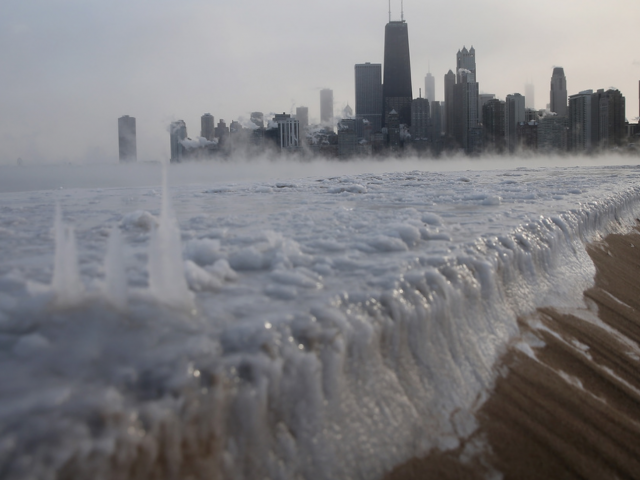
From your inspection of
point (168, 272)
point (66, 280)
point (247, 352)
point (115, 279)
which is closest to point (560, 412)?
point (247, 352)

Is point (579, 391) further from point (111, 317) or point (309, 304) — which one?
point (111, 317)

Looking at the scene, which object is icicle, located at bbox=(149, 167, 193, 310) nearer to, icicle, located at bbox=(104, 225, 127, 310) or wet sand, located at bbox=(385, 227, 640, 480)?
icicle, located at bbox=(104, 225, 127, 310)

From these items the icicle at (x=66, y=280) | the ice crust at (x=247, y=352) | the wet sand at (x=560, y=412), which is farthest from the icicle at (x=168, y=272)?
the wet sand at (x=560, y=412)

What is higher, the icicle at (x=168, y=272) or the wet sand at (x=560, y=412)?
the icicle at (x=168, y=272)

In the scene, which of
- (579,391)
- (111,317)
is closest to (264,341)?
(111,317)

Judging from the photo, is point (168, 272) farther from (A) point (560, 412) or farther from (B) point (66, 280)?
(A) point (560, 412)

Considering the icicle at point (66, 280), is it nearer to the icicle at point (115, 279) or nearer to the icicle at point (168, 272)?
the icicle at point (115, 279)
